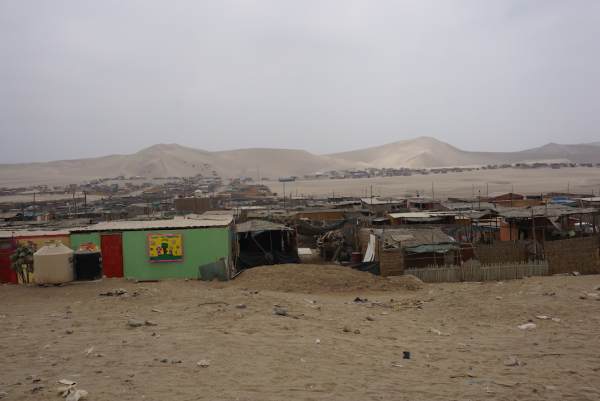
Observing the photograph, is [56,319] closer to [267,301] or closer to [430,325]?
[267,301]

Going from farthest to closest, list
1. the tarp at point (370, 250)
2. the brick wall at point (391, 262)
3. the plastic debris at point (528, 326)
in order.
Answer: the tarp at point (370, 250) < the brick wall at point (391, 262) < the plastic debris at point (528, 326)

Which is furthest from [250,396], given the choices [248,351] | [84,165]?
[84,165]

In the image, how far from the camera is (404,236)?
17422 millimetres

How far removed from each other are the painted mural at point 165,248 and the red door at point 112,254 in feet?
2.95

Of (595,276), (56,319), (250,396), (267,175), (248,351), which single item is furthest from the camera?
(267,175)

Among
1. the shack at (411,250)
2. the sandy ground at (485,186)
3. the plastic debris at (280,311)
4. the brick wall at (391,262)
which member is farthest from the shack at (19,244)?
the sandy ground at (485,186)

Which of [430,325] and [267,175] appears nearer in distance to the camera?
[430,325]

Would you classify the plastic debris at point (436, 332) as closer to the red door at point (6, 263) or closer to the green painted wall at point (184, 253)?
the green painted wall at point (184, 253)

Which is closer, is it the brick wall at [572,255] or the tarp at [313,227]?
the brick wall at [572,255]

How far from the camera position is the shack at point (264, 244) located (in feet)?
62.7

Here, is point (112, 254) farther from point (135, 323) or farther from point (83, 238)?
point (135, 323)

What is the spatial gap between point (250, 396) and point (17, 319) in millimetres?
5515

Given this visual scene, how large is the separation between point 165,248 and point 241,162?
133468 millimetres

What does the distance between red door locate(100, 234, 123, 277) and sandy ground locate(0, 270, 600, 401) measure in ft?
10.6
